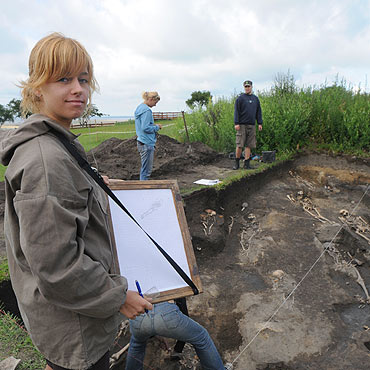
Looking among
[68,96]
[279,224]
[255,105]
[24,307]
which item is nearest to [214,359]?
[24,307]

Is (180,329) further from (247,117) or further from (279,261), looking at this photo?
(247,117)

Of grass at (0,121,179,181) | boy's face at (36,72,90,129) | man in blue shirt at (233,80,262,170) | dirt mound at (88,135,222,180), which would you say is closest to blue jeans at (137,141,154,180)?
dirt mound at (88,135,222,180)

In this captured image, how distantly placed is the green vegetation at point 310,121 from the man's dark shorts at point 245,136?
193 centimetres

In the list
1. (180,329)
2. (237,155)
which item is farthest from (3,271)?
(237,155)

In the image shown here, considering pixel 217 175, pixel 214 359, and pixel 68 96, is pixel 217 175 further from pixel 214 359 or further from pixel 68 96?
pixel 68 96

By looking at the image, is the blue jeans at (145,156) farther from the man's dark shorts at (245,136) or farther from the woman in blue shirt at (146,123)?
the man's dark shorts at (245,136)

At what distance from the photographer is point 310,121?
10742 millimetres

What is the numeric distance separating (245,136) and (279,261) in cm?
431

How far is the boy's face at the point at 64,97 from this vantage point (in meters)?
1.36

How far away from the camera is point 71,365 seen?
53.7 inches

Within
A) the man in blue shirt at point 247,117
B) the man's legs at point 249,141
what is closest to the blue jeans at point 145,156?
the man in blue shirt at point 247,117

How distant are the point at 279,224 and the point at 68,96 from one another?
6.22m

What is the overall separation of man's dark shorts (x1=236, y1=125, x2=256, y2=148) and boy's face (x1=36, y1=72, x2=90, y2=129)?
769 centimetres

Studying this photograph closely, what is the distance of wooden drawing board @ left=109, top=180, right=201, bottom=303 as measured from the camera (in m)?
2.02
